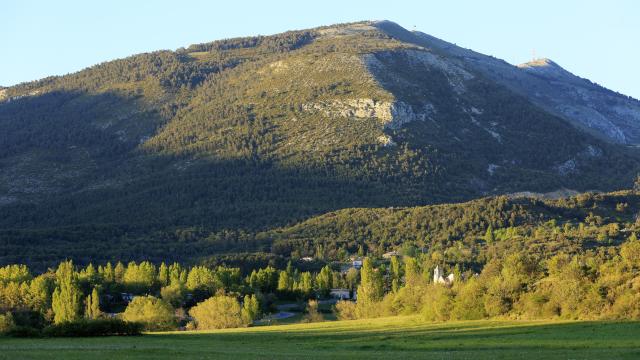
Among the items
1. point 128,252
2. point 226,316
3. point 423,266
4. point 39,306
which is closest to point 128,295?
point 39,306

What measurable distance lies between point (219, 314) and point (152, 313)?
865 centimetres

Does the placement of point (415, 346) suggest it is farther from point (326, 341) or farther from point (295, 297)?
point (295, 297)

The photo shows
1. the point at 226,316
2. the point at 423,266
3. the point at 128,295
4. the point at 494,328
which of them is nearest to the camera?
the point at 494,328

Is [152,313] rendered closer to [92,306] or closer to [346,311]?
[92,306]

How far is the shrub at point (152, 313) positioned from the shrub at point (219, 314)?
294 cm

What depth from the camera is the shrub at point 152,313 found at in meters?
102

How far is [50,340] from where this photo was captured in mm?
64750

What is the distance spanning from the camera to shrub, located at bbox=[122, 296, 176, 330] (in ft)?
335

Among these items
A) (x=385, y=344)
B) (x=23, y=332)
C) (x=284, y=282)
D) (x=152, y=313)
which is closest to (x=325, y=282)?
(x=284, y=282)

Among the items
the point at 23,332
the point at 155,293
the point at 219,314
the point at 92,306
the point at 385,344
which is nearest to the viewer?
the point at 385,344

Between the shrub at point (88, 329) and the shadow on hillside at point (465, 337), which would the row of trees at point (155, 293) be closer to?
the shrub at point (88, 329)

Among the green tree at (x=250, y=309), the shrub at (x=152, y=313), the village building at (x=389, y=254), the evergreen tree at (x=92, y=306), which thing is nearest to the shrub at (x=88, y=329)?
the shrub at (x=152, y=313)

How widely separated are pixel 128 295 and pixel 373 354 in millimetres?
82071

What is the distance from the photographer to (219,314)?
110 meters
